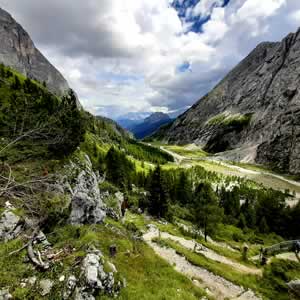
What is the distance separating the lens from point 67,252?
18.1 m

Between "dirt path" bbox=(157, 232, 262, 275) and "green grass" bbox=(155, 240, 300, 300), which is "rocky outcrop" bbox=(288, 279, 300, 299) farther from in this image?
"dirt path" bbox=(157, 232, 262, 275)

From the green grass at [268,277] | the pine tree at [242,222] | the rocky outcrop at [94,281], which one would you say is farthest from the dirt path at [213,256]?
the pine tree at [242,222]

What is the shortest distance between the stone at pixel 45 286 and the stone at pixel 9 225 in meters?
7.80

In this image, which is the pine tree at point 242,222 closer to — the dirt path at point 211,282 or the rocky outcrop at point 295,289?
the dirt path at point 211,282

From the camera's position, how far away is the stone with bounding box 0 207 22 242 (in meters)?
20.6

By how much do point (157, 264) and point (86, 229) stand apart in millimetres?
7784

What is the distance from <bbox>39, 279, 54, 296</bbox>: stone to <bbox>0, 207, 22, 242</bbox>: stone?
780 centimetres

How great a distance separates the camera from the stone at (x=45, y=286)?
Answer: 14.1 meters

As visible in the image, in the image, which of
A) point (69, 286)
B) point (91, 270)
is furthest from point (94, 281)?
point (69, 286)

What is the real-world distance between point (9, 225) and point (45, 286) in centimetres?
930

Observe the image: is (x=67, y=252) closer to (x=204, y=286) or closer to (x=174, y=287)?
(x=174, y=287)

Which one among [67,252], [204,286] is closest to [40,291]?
[67,252]

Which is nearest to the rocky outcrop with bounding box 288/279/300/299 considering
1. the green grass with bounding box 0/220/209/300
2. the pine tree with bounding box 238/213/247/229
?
the green grass with bounding box 0/220/209/300

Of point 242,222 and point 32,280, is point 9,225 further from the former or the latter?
point 242,222
